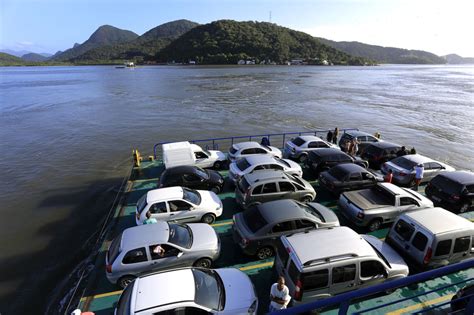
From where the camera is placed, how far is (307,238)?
714 centimetres

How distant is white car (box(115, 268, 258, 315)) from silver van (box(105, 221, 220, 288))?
138cm

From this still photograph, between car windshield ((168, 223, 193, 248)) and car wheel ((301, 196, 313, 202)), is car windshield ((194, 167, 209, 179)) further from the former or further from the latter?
car wheel ((301, 196, 313, 202))

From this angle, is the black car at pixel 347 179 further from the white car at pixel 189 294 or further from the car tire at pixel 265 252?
the white car at pixel 189 294

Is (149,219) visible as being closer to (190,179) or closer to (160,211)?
(160,211)

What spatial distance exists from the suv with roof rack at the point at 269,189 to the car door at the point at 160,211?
286cm

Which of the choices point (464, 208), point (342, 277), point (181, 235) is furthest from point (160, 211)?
point (464, 208)

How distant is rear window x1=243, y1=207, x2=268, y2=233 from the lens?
28.5 ft

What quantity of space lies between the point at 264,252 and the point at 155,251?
3.13 meters

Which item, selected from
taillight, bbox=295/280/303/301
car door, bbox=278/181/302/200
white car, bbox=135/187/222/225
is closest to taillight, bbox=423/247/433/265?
taillight, bbox=295/280/303/301

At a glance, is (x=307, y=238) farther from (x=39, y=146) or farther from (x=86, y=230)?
(x=39, y=146)

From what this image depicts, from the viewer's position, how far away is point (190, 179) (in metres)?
12.6

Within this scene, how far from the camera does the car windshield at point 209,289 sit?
5.93m

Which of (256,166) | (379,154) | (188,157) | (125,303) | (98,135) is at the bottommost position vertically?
(98,135)

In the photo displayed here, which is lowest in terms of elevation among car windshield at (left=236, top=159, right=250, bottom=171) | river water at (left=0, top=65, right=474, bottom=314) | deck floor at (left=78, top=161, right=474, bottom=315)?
river water at (left=0, top=65, right=474, bottom=314)
